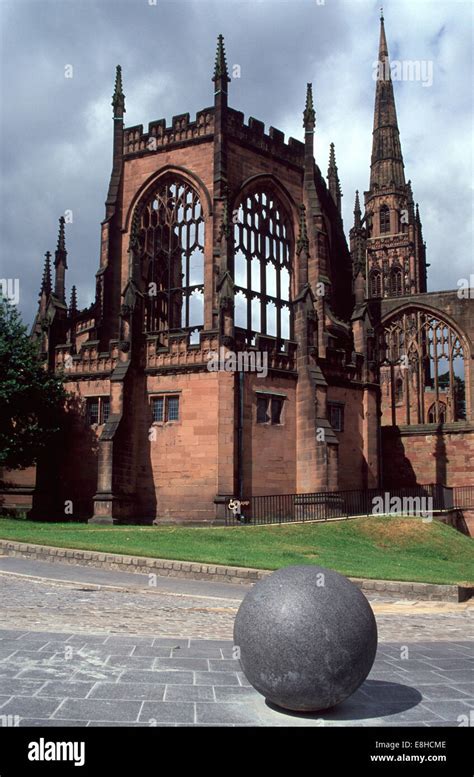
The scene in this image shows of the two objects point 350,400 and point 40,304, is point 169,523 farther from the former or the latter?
point 40,304

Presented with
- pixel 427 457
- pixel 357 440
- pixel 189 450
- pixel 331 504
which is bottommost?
pixel 331 504

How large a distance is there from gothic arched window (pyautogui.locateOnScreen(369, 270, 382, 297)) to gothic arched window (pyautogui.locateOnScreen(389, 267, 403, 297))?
131cm

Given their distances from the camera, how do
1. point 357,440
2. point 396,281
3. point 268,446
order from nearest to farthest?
1. point 268,446
2. point 357,440
3. point 396,281

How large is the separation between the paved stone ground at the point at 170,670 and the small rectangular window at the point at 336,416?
70.1ft

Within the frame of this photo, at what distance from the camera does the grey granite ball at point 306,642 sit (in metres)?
6.04

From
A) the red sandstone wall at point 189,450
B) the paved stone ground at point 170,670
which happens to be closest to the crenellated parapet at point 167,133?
the red sandstone wall at point 189,450

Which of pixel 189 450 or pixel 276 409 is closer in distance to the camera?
pixel 189 450

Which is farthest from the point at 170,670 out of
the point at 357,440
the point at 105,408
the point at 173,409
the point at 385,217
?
the point at 385,217

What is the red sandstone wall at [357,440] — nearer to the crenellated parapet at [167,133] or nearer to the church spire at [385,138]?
the crenellated parapet at [167,133]

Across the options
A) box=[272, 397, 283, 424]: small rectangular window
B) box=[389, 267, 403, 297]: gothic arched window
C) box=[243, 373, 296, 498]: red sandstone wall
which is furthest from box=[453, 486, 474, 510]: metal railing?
box=[389, 267, 403, 297]: gothic arched window

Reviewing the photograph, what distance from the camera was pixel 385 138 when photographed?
81312 millimetres

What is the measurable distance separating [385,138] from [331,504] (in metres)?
61.3

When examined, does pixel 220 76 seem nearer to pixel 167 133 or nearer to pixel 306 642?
pixel 167 133

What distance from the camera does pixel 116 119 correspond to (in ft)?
127
